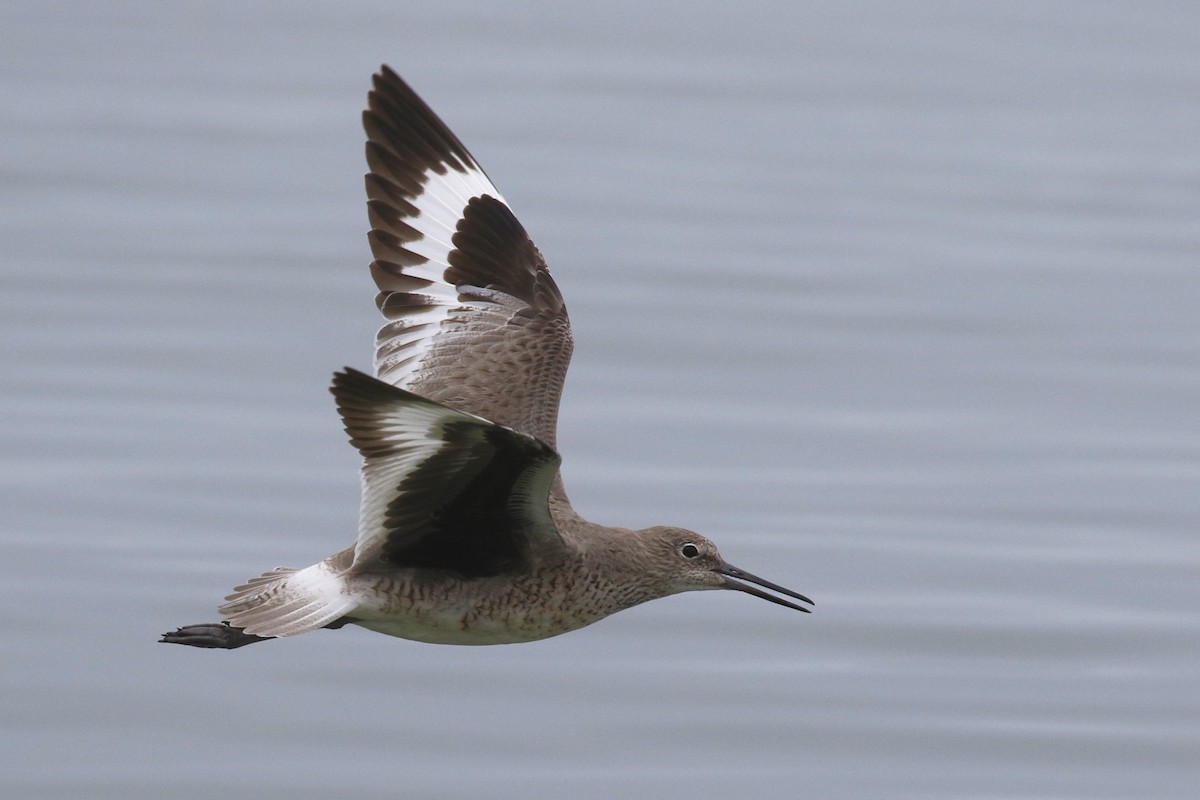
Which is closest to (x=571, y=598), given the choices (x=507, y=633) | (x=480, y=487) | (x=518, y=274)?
(x=507, y=633)

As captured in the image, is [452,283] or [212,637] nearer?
[212,637]

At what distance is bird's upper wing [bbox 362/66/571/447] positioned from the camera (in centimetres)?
858

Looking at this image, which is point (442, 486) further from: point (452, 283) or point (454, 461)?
point (452, 283)

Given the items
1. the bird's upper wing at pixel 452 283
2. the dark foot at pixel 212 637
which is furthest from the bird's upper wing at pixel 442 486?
the bird's upper wing at pixel 452 283

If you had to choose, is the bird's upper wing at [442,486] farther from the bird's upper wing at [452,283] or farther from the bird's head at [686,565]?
the bird's upper wing at [452,283]

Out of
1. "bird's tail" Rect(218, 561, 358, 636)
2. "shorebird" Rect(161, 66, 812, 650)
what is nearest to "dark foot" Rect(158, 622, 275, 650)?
"shorebird" Rect(161, 66, 812, 650)

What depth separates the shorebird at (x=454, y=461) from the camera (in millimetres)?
7191

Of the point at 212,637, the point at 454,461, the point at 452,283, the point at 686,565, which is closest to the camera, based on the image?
the point at 454,461

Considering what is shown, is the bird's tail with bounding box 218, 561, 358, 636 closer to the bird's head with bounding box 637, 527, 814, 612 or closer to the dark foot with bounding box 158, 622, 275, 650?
the dark foot with bounding box 158, 622, 275, 650

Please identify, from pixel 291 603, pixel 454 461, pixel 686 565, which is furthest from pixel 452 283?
pixel 454 461

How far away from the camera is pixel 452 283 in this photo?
9141mm

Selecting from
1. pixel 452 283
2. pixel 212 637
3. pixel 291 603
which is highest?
pixel 452 283

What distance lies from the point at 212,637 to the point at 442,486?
3.77ft

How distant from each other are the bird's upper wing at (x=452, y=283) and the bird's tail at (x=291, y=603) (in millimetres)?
962
